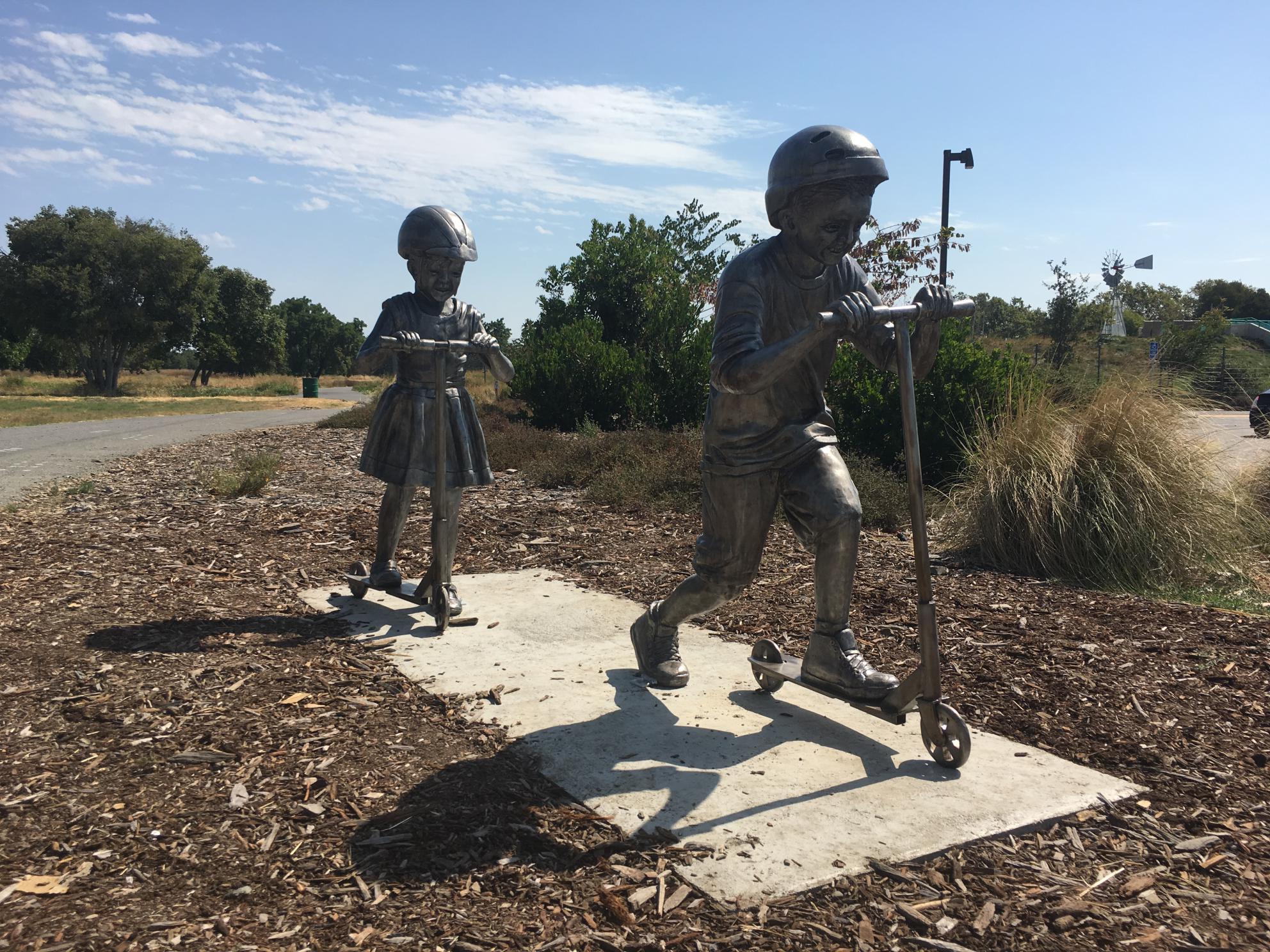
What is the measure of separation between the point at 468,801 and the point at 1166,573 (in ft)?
16.6

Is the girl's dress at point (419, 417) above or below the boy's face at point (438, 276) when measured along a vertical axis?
below

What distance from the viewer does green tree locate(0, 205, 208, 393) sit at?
3534 cm

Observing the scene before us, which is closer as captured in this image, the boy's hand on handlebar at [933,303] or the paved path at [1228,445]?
the boy's hand on handlebar at [933,303]

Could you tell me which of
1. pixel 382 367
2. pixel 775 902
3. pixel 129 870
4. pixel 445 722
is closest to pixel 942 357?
pixel 382 367

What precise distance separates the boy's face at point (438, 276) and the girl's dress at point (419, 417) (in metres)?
0.09

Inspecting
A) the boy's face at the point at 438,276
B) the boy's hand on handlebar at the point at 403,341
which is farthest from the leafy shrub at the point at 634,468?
the boy's hand on handlebar at the point at 403,341

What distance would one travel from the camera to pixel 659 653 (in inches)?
159

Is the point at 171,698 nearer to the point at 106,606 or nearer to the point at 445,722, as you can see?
the point at 445,722

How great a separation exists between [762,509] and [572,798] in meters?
1.22

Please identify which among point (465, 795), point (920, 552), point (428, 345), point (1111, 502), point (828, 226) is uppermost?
point (828, 226)

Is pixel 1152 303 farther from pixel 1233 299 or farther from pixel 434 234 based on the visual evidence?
pixel 434 234

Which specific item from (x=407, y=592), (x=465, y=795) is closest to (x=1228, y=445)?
(x=407, y=592)

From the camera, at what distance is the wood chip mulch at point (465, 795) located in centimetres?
237

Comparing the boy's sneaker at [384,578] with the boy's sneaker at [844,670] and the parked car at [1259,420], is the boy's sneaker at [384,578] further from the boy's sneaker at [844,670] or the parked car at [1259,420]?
the parked car at [1259,420]
